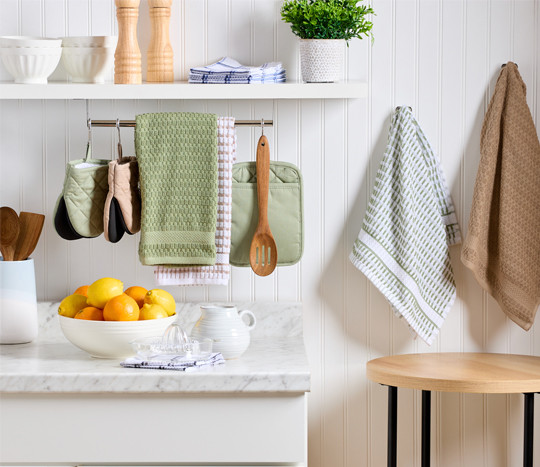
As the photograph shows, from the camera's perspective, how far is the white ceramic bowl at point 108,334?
1569 millimetres

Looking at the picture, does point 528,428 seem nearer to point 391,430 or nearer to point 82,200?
point 391,430

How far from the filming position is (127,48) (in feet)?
5.71

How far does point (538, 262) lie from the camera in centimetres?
185

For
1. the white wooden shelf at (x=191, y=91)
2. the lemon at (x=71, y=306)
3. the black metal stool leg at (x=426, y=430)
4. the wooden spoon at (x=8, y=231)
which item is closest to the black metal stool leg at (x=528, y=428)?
the black metal stool leg at (x=426, y=430)

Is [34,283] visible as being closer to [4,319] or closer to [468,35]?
[4,319]

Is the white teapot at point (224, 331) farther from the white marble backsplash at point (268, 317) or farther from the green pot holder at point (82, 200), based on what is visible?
the green pot holder at point (82, 200)

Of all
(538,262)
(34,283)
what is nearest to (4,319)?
(34,283)

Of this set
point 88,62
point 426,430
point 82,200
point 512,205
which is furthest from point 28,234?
point 512,205

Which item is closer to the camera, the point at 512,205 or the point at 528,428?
the point at 528,428

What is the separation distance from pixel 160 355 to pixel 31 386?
26 centimetres

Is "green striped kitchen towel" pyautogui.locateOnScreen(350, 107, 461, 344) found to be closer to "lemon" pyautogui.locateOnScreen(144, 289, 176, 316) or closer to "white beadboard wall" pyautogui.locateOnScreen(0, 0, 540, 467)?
"white beadboard wall" pyautogui.locateOnScreen(0, 0, 540, 467)

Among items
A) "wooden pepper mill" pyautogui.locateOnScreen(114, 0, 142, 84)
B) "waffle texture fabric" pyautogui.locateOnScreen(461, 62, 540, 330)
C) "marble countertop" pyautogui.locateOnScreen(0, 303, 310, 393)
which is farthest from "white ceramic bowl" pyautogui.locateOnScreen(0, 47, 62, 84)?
"waffle texture fabric" pyautogui.locateOnScreen(461, 62, 540, 330)

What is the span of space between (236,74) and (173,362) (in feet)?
2.12

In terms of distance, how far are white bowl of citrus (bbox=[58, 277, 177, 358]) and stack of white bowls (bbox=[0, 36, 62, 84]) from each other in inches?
19.5
